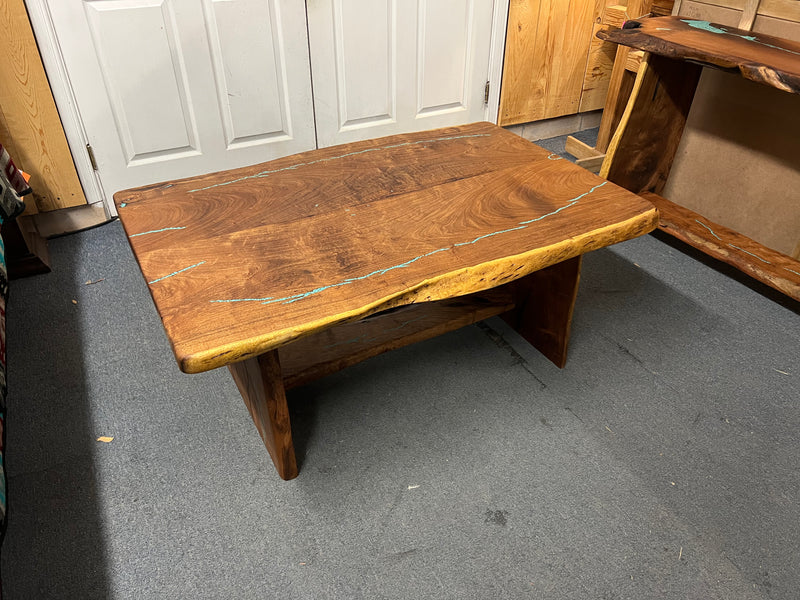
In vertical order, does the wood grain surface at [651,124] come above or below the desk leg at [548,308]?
above

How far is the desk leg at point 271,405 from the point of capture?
1147mm

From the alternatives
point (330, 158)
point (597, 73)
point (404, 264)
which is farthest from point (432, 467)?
point (597, 73)

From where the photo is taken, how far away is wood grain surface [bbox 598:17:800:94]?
1524 millimetres

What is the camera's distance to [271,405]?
1196mm

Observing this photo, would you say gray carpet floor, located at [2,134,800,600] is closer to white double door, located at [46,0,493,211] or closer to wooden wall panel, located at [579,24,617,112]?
white double door, located at [46,0,493,211]

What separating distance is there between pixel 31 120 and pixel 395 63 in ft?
4.67

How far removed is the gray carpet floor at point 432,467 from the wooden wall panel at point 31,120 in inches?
19.9

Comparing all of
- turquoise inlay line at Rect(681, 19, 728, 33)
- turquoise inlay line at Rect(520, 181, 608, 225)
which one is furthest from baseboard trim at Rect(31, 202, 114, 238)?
turquoise inlay line at Rect(681, 19, 728, 33)

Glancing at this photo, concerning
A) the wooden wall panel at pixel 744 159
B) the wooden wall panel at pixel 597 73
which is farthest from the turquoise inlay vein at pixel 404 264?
the wooden wall panel at pixel 597 73

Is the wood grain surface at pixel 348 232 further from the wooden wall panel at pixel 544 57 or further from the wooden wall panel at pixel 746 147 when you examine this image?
the wooden wall panel at pixel 544 57

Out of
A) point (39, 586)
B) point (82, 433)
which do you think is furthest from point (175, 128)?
point (39, 586)

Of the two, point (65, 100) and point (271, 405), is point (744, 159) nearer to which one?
point (271, 405)

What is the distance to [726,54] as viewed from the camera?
65.0 inches

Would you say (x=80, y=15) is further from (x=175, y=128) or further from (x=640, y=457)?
(x=640, y=457)
